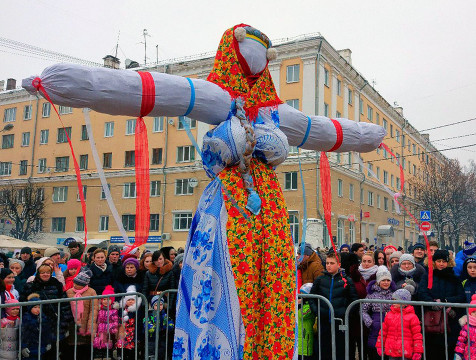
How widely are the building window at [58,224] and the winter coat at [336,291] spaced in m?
30.8

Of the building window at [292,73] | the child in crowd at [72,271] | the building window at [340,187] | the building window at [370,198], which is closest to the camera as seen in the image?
the child in crowd at [72,271]

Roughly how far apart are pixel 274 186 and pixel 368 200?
32096 mm

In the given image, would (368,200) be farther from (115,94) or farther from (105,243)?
(115,94)

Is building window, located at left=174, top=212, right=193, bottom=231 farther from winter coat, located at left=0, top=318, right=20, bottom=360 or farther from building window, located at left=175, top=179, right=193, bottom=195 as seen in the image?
winter coat, located at left=0, top=318, right=20, bottom=360

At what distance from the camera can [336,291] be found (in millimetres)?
5812

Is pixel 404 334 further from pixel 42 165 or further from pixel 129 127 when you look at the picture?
pixel 42 165

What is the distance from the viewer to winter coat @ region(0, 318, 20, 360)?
4765 mm

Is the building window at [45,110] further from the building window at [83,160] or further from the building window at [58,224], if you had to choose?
the building window at [58,224]

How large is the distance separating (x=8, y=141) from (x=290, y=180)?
2326cm

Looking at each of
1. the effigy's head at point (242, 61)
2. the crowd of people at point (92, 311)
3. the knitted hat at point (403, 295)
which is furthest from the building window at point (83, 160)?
the effigy's head at point (242, 61)

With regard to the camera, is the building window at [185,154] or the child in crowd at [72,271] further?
the building window at [185,154]

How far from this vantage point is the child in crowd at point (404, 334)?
509 cm

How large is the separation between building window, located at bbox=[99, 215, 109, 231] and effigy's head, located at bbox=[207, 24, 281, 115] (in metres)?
29.9

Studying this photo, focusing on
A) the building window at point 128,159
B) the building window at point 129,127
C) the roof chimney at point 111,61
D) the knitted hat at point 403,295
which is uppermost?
the roof chimney at point 111,61
